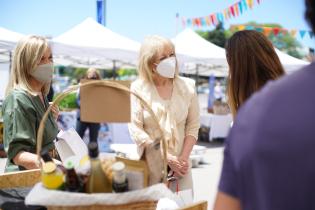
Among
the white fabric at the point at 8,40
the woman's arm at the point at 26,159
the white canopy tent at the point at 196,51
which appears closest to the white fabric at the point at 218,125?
the white canopy tent at the point at 196,51

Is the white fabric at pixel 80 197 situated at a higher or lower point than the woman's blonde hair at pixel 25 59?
lower

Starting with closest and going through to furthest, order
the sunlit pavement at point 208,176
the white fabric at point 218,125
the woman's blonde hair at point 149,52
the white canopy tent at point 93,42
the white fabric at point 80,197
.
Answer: the white fabric at point 80,197 < the woman's blonde hair at point 149,52 < the sunlit pavement at point 208,176 < the white canopy tent at point 93,42 < the white fabric at point 218,125

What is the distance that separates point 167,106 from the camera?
209cm

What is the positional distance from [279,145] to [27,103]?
1351 millimetres

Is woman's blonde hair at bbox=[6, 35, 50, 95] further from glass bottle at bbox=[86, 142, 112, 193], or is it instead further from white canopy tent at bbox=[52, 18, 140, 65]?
white canopy tent at bbox=[52, 18, 140, 65]

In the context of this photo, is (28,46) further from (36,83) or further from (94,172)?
(94,172)

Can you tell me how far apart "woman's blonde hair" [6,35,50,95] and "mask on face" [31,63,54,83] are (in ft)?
0.07

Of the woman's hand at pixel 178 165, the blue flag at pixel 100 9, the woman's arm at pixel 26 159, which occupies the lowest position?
the woman's hand at pixel 178 165

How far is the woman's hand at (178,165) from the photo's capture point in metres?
2.01

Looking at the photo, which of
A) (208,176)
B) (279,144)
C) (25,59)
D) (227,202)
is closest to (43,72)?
(25,59)

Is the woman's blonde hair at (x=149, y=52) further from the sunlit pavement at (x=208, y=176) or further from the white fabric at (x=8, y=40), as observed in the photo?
the white fabric at (x=8, y=40)

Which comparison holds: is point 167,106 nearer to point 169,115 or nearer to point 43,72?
point 169,115

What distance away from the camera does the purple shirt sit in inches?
24.9

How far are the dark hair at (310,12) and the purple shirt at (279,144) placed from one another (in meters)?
0.10
